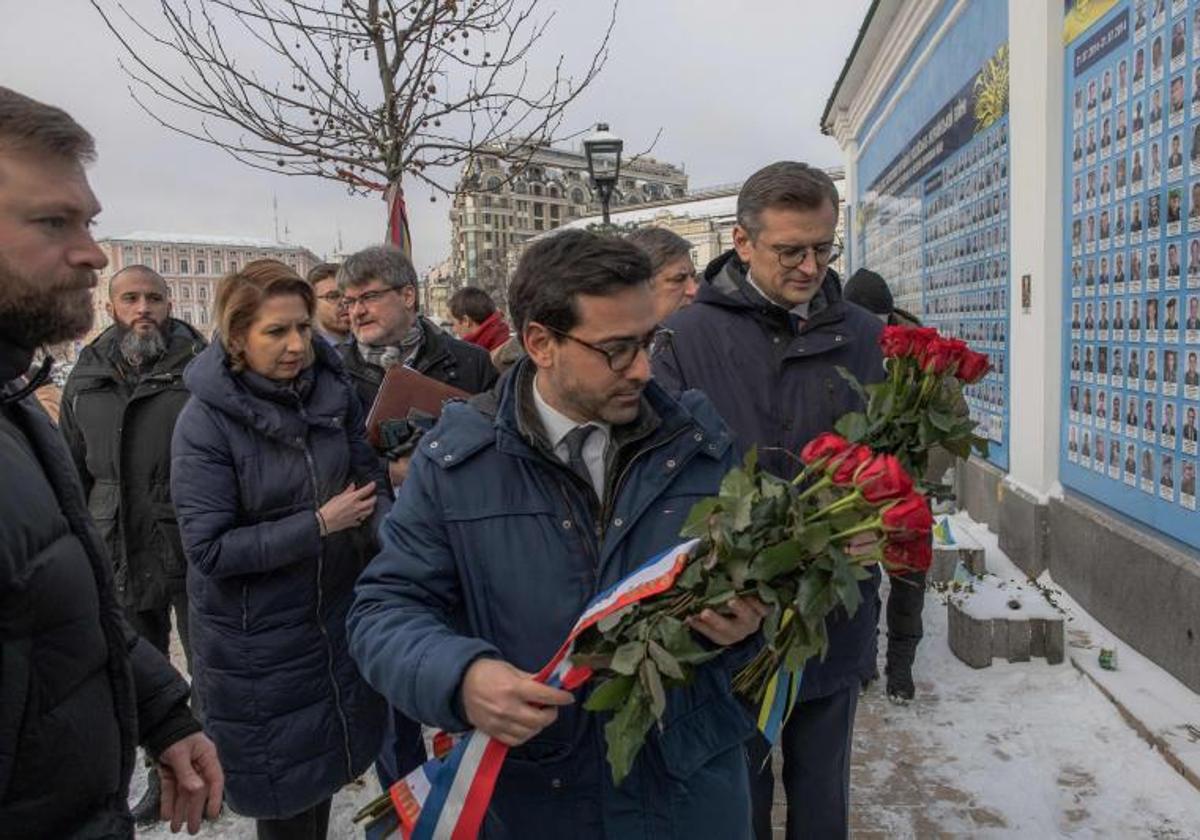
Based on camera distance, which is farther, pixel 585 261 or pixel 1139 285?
pixel 1139 285

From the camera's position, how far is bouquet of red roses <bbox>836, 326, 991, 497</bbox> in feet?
7.21

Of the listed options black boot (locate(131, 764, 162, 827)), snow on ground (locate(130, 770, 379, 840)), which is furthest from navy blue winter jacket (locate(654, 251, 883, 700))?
black boot (locate(131, 764, 162, 827))

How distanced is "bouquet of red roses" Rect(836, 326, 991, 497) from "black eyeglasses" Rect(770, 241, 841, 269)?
0.64m

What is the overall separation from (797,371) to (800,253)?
14.1 inches

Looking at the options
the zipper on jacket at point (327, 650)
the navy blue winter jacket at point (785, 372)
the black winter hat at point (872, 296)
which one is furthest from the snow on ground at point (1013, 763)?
the black winter hat at point (872, 296)

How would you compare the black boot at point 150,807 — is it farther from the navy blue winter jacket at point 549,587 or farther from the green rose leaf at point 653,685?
the green rose leaf at point 653,685

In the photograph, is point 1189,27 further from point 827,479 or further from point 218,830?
point 218,830

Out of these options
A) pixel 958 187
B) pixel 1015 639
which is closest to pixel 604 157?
pixel 958 187

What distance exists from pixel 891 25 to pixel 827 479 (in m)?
9.99

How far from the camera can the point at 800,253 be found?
286cm

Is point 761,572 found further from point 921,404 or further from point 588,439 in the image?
point 921,404

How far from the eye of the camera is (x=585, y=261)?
199 cm

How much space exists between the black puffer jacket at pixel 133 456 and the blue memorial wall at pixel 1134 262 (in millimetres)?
4431

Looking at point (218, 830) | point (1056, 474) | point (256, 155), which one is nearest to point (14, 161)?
point (218, 830)
